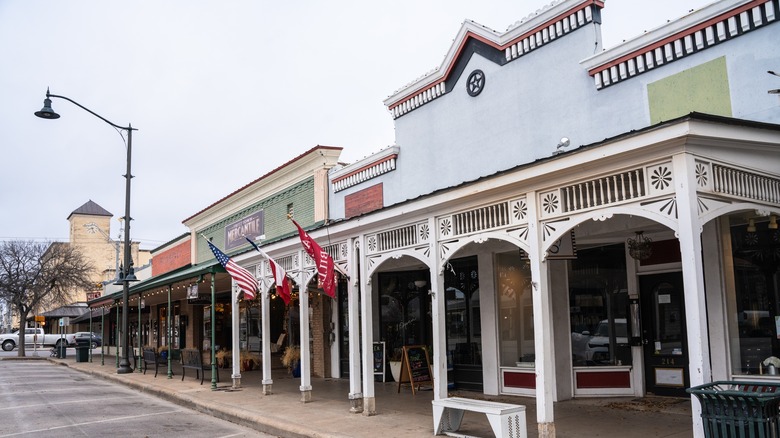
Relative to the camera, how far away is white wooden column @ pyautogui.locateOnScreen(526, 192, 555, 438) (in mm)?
8469

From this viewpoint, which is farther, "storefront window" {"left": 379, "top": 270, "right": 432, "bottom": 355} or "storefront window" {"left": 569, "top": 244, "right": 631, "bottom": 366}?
"storefront window" {"left": 379, "top": 270, "right": 432, "bottom": 355}

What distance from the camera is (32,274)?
138 ft

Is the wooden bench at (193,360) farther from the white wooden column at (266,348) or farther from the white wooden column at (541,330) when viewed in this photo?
the white wooden column at (541,330)

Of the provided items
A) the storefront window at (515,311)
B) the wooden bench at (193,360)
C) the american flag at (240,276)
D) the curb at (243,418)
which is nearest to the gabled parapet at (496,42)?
the storefront window at (515,311)

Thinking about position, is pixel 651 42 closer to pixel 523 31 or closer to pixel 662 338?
pixel 523 31

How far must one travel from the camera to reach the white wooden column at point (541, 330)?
8.47 metres

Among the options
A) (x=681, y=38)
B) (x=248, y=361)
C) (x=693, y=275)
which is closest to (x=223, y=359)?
(x=248, y=361)

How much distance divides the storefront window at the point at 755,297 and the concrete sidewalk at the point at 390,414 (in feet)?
4.14

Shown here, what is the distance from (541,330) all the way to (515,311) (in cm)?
540

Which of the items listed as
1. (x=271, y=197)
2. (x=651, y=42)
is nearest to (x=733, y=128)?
(x=651, y=42)

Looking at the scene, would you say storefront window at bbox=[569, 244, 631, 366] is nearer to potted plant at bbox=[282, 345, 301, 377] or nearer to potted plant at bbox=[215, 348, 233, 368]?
potted plant at bbox=[282, 345, 301, 377]

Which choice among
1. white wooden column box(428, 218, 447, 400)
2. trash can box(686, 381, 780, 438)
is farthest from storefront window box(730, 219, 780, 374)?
→ white wooden column box(428, 218, 447, 400)

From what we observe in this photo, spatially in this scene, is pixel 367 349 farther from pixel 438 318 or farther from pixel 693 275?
pixel 693 275

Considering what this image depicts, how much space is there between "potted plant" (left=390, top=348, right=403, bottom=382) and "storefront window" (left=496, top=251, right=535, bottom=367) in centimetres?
326
